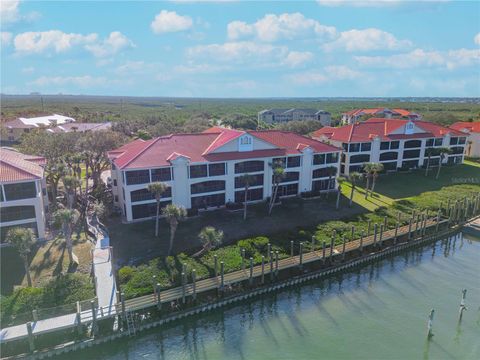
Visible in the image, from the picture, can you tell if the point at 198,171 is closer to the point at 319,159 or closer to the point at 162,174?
the point at 162,174

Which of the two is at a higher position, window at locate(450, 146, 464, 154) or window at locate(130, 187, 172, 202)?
window at locate(450, 146, 464, 154)

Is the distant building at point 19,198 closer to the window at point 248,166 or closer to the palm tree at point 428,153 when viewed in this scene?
the window at point 248,166

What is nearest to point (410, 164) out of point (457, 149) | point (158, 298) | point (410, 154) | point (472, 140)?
point (410, 154)

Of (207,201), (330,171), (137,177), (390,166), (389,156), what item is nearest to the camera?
(137,177)

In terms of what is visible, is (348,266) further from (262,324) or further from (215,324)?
(215,324)

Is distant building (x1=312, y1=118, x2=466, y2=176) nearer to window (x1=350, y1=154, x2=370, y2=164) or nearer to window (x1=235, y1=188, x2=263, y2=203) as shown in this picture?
window (x1=350, y1=154, x2=370, y2=164)

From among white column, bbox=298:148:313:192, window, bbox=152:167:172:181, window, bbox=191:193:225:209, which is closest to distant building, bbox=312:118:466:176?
white column, bbox=298:148:313:192
